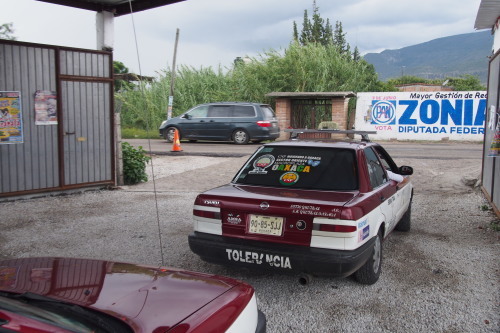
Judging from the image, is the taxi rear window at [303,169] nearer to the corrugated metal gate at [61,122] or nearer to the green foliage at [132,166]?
the corrugated metal gate at [61,122]

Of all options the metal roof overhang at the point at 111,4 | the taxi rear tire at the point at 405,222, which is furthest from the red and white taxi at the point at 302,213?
the metal roof overhang at the point at 111,4

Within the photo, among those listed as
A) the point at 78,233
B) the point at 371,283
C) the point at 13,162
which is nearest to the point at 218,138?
the point at 13,162

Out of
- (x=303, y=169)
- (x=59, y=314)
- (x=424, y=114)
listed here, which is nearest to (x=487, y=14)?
(x=303, y=169)

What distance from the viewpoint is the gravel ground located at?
3.79 m

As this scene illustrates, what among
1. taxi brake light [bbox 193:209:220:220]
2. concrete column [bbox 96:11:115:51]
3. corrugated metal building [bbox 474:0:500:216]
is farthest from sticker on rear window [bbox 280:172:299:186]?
concrete column [bbox 96:11:115:51]

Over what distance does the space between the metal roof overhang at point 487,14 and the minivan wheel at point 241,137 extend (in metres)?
11.3

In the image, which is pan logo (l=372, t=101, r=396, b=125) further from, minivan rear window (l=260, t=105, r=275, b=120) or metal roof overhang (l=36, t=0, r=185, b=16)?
metal roof overhang (l=36, t=0, r=185, b=16)

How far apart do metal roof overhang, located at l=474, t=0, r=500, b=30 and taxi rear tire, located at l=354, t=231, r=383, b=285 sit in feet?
16.6

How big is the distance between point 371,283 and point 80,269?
2.83 m

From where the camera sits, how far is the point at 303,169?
460 cm

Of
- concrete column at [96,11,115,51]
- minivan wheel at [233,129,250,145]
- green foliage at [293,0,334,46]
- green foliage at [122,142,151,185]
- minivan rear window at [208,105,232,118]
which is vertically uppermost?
green foliage at [293,0,334,46]

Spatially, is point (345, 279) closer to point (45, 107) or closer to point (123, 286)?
point (123, 286)

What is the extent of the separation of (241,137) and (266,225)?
1564 centimetres

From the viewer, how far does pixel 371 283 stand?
443 centimetres
